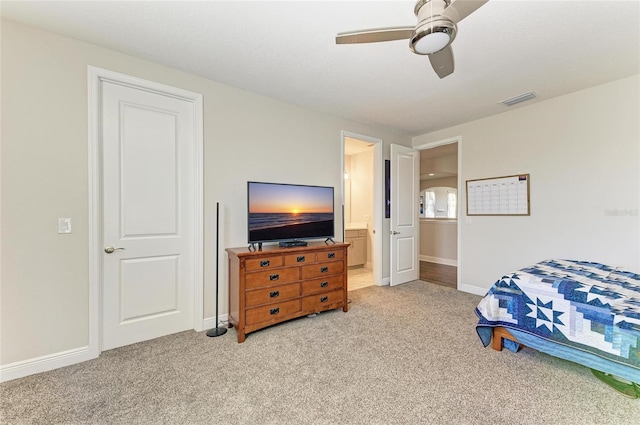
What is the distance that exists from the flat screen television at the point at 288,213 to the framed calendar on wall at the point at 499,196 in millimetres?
2235

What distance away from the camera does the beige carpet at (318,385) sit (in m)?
1.63

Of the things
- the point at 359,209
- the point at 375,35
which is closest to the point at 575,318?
the point at 375,35

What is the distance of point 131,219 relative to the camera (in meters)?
2.49

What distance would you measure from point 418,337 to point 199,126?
118 inches

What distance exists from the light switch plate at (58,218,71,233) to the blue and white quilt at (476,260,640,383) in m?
3.52

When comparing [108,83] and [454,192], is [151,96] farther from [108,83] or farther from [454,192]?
[454,192]

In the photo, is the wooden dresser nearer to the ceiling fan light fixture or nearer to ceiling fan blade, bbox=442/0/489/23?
the ceiling fan light fixture

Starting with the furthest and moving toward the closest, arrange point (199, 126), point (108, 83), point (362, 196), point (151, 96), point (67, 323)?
point (362, 196) → point (199, 126) → point (151, 96) → point (108, 83) → point (67, 323)

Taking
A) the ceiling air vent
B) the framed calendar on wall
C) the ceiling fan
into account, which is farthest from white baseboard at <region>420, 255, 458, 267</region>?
the ceiling fan

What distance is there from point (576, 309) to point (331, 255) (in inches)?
82.9

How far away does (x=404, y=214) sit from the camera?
456 centimetres

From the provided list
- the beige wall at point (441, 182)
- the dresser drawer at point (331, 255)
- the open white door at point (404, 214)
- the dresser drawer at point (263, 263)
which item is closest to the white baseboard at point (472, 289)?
the open white door at point (404, 214)

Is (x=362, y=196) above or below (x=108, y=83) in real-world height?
below

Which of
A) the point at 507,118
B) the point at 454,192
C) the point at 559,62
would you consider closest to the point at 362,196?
the point at 454,192
